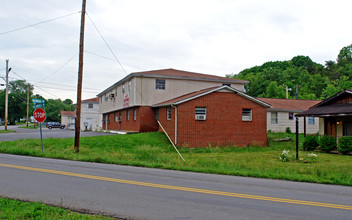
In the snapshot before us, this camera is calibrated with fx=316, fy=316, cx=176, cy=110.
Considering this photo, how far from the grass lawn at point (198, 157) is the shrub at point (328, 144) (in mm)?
1091

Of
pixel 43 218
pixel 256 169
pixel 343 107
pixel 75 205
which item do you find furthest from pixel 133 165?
pixel 343 107

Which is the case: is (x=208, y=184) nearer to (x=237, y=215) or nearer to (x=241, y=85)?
(x=237, y=215)

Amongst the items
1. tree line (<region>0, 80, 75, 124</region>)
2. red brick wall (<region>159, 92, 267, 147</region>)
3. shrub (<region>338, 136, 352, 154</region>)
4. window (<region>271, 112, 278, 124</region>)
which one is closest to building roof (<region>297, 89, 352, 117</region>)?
shrub (<region>338, 136, 352, 154</region>)

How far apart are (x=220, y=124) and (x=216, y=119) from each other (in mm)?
524

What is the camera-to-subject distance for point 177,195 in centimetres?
800

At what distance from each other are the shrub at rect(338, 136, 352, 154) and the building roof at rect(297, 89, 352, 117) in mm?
1724

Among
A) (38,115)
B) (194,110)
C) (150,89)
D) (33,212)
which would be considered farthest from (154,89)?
(33,212)

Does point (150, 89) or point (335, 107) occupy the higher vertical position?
point (150, 89)

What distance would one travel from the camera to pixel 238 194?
8297 millimetres

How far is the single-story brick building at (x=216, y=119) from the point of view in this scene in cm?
2419

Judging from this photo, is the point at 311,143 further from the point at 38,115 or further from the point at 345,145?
the point at 38,115

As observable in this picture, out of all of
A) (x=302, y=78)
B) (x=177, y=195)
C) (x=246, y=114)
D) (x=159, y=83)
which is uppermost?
(x=302, y=78)

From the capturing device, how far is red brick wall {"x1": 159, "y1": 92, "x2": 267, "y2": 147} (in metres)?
24.2

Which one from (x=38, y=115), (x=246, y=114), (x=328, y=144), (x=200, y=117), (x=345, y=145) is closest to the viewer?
(x=38, y=115)
